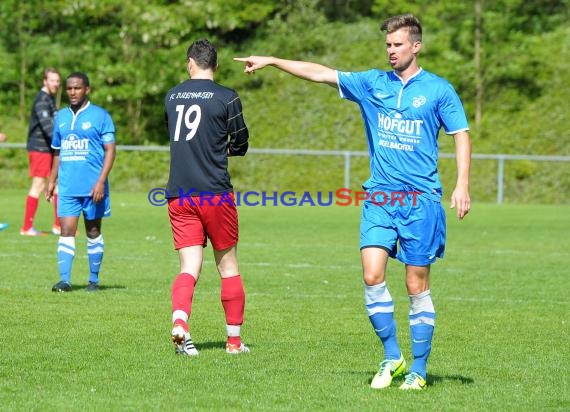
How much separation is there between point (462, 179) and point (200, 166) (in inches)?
77.4

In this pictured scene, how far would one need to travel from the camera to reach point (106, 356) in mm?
7664

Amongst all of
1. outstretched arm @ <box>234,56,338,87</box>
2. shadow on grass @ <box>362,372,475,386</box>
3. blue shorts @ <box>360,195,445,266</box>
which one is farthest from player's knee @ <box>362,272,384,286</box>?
outstretched arm @ <box>234,56,338,87</box>

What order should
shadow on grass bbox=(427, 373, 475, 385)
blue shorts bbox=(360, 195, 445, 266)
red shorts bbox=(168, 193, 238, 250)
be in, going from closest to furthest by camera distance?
blue shorts bbox=(360, 195, 445, 266)
shadow on grass bbox=(427, 373, 475, 385)
red shorts bbox=(168, 193, 238, 250)

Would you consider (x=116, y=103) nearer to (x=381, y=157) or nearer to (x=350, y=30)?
(x=350, y=30)

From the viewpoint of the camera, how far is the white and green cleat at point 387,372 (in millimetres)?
6711

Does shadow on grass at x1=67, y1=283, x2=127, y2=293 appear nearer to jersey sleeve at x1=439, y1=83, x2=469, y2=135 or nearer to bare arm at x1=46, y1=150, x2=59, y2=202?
bare arm at x1=46, y1=150, x2=59, y2=202

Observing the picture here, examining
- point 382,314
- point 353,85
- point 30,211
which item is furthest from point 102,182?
point 30,211

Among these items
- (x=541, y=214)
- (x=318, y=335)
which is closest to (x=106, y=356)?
(x=318, y=335)

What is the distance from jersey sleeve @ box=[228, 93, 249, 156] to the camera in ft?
25.8

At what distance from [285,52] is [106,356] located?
28349 mm

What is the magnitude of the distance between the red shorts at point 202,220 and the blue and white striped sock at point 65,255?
3.55 m

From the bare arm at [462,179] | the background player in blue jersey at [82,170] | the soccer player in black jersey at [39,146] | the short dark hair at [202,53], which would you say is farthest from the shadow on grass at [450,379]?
the soccer player in black jersey at [39,146]

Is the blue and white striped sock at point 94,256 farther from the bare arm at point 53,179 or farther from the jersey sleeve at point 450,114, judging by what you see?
the jersey sleeve at point 450,114

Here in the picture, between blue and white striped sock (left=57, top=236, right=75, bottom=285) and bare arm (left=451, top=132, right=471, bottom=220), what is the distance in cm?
548
